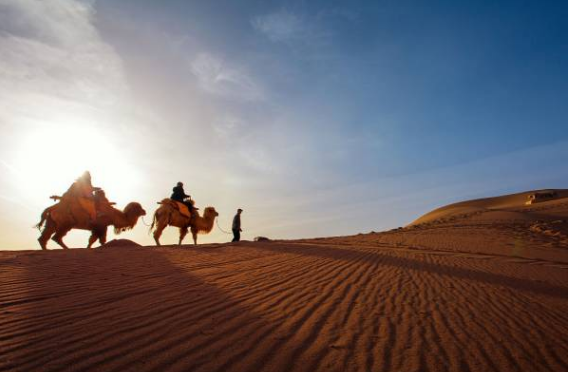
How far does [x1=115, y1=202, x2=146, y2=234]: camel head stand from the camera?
1606cm

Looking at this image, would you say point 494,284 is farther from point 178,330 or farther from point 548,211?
point 548,211

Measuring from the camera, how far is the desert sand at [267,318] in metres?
3.03

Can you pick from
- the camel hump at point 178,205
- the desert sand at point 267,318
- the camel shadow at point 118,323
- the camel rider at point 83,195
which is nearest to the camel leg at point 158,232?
the camel hump at point 178,205

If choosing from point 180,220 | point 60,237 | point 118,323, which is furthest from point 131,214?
point 118,323

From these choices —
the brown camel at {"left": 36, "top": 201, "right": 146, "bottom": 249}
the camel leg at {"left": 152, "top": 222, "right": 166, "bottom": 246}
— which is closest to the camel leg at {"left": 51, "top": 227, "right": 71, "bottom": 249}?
the brown camel at {"left": 36, "top": 201, "right": 146, "bottom": 249}

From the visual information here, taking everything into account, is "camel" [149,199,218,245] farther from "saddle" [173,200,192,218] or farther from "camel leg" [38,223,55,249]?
"camel leg" [38,223,55,249]

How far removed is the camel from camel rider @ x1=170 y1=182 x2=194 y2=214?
45 centimetres

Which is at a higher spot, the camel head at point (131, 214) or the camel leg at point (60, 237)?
the camel head at point (131, 214)

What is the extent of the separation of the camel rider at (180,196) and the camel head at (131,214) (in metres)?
1.72

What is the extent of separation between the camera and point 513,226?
22062mm

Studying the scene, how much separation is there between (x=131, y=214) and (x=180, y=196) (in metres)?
2.47

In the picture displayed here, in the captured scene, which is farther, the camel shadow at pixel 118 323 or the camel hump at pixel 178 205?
the camel hump at pixel 178 205

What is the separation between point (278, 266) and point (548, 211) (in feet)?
97.2

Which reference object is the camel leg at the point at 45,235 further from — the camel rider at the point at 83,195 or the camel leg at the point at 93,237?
the camel leg at the point at 93,237
